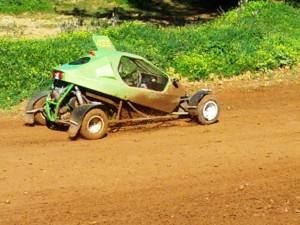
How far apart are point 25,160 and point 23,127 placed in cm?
229

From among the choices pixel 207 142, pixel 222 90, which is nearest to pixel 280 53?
pixel 222 90

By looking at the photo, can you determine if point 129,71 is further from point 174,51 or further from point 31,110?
point 174,51

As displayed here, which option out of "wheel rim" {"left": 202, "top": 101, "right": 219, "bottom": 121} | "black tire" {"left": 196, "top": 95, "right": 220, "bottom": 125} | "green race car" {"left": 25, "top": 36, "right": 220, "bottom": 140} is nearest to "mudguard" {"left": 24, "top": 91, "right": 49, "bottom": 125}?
"green race car" {"left": 25, "top": 36, "right": 220, "bottom": 140}

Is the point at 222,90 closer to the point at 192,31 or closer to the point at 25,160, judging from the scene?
the point at 192,31

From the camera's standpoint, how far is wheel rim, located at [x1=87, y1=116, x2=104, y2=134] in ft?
38.9

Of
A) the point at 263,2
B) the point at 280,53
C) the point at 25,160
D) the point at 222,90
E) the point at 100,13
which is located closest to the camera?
the point at 25,160

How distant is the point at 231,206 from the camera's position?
8859 millimetres

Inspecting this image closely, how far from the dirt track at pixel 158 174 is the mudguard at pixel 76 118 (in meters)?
0.24

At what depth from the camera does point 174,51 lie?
18.0 metres

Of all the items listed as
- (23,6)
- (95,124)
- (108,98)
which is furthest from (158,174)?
(23,6)

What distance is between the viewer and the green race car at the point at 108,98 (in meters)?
12.0

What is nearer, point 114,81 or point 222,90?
point 114,81

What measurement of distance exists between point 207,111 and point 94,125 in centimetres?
Result: 240

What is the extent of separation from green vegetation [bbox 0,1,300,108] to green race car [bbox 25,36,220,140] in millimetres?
2631
